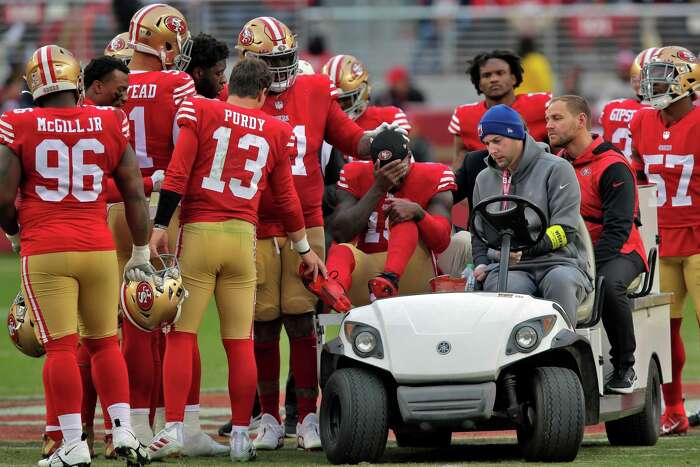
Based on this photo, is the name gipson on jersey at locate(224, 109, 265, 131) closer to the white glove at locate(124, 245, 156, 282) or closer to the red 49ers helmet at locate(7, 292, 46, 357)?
the white glove at locate(124, 245, 156, 282)

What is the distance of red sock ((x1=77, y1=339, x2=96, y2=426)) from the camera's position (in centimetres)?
768

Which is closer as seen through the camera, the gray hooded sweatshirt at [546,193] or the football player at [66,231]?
the football player at [66,231]

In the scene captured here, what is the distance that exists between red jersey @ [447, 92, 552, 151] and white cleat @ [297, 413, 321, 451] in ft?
8.56

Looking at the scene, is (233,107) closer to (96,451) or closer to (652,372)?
(96,451)

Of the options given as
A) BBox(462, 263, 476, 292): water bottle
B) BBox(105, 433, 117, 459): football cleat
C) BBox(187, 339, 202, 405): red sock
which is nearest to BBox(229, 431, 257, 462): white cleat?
BBox(187, 339, 202, 405): red sock

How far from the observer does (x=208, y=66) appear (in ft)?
27.9

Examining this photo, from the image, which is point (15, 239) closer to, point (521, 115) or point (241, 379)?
point (241, 379)

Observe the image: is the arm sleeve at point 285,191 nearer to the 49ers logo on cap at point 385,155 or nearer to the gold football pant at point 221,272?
the gold football pant at point 221,272

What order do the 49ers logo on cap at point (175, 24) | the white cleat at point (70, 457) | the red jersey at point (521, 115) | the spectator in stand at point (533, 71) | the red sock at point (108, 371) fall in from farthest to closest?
1. the spectator in stand at point (533, 71)
2. the red jersey at point (521, 115)
3. the 49ers logo on cap at point (175, 24)
4. the red sock at point (108, 371)
5. the white cleat at point (70, 457)

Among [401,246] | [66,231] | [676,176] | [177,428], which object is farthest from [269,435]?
[676,176]

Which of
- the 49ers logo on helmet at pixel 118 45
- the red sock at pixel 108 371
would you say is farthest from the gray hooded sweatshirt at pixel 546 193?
the 49ers logo on helmet at pixel 118 45

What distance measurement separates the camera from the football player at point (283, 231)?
→ 8188 mm

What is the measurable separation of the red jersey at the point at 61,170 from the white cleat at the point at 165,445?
1.04 meters

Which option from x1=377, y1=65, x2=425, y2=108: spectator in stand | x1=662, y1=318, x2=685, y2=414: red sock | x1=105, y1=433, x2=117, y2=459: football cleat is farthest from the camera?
x1=377, y1=65, x2=425, y2=108: spectator in stand
